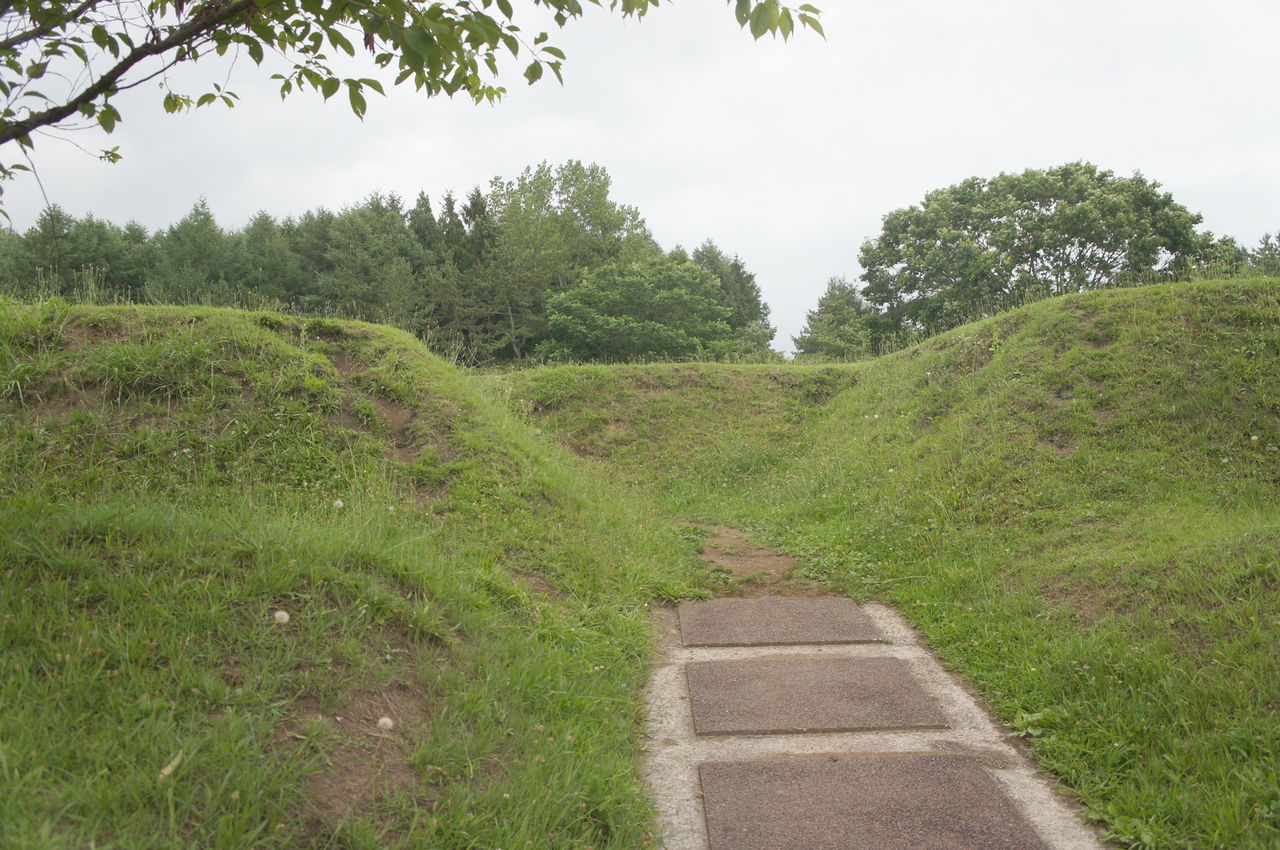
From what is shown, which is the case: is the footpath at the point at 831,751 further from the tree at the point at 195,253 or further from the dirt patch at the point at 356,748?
the tree at the point at 195,253

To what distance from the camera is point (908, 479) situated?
7469 millimetres

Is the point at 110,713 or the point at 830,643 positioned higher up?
the point at 110,713

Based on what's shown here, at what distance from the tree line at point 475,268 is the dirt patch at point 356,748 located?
78.7 ft

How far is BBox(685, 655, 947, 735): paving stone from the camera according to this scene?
3.61 meters

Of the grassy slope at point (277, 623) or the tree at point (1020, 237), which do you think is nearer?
the grassy slope at point (277, 623)

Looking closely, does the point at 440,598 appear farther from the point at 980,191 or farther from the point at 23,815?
the point at 980,191

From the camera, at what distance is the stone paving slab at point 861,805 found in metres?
2.69

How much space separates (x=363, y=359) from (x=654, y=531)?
3487 mm

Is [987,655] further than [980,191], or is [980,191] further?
[980,191]

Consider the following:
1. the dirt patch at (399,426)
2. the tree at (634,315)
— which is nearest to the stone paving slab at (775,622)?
the dirt patch at (399,426)

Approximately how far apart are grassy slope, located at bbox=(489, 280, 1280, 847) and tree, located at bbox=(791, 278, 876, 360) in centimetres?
2110

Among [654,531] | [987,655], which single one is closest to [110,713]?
[987,655]

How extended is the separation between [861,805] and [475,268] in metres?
38.3

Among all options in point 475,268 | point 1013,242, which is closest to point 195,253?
point 475,268
